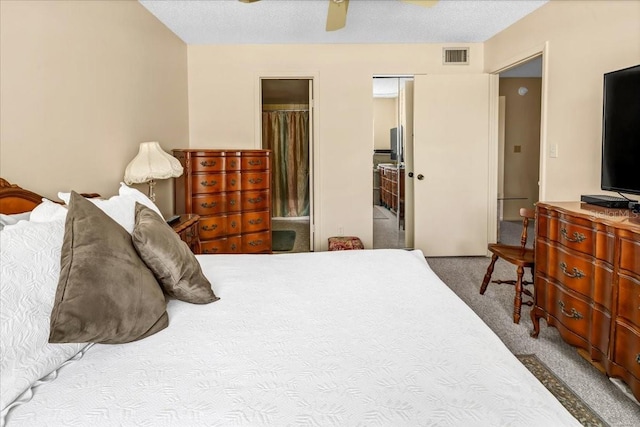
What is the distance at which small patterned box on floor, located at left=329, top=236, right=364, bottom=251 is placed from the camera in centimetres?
461

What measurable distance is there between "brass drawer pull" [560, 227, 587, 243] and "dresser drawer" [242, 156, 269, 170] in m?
2.77

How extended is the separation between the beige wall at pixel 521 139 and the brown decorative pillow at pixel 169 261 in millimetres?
6835

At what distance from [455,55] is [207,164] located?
312 cm

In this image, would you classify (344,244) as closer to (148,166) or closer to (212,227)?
(212,227)

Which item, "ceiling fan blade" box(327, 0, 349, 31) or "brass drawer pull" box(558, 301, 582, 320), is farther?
"ceiling fan blade" box(327, 0, 349, 31)

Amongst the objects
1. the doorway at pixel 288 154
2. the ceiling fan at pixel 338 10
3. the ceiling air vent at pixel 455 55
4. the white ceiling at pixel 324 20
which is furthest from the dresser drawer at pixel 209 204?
the doorway at pixel 288 154

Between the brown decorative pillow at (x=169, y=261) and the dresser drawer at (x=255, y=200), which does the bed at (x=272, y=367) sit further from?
the dresser drawer at (x=255, y=200)

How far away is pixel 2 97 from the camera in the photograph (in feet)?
6.64

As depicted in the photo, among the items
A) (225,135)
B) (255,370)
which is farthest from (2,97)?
(225,135)

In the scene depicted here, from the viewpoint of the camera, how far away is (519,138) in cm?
724

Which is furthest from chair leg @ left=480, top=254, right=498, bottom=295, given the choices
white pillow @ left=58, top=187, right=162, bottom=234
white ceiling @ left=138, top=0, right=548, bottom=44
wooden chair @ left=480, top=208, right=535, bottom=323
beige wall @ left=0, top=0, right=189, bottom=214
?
beige wall @ left=0, top=0, right=189, bottom=214

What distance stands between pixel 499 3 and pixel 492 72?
1.19 m

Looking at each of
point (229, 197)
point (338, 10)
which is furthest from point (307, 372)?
point (229, 197)

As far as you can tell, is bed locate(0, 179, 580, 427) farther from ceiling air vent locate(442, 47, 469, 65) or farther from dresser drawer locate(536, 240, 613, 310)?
ceiling air vent locate(442, 47, 469, 65)
